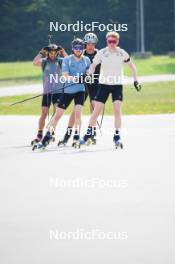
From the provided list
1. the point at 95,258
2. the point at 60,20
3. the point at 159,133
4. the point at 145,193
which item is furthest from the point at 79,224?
the point at 60,20

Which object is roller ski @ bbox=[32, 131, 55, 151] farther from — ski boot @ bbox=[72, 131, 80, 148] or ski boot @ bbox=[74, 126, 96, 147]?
ski boot @ bbox=[74, 126, 96, 147]

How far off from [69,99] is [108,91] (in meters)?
0.60

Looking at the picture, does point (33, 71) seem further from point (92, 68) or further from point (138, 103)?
point (92, 68)

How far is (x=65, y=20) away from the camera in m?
76.1

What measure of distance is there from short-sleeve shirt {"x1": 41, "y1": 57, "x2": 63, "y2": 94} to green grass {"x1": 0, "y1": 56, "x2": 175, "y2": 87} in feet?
78.4

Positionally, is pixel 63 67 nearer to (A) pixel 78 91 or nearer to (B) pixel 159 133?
(A) pixel 78 91

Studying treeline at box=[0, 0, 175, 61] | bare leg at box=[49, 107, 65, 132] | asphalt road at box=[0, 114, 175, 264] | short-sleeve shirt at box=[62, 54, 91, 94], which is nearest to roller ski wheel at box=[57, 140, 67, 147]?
asphalt road at box=[0, 114, 175, 264]

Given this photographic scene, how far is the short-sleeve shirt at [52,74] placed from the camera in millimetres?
16156

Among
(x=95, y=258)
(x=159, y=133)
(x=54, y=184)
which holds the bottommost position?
(x=95, y=258)

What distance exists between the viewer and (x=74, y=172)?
507 inches

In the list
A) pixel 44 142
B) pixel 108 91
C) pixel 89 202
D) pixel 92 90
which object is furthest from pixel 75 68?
pixel 89 202

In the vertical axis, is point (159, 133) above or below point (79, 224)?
above

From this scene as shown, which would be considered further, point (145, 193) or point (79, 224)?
point (145, 193)

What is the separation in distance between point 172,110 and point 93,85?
27.4 ft
